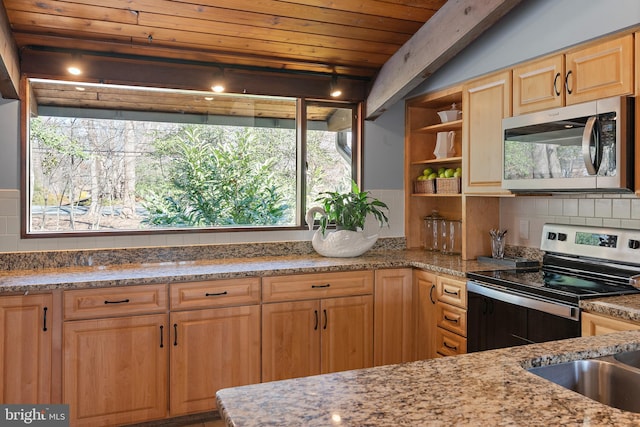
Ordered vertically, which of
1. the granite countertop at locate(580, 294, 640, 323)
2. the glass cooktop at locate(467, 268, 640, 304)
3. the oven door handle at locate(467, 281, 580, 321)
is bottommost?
the oven door handle at locate(467, 281, 580, 321)

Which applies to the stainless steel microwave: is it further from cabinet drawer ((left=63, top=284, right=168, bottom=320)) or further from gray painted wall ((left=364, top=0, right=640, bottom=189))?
cabinet drawer ((left=63, top=284, right=168, bottom=320))

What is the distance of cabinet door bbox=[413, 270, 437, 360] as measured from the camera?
10.5 feet

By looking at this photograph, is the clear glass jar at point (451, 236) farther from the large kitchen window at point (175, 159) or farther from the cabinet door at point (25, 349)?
the cabinet door at point (25, 349)

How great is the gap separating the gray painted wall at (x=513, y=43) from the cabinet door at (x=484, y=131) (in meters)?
0.10

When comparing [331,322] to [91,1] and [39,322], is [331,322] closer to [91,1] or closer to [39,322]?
[39,322]

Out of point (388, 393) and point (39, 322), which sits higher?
point (388, 393)

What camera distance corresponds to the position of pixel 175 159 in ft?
11.3

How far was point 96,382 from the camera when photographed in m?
2.64

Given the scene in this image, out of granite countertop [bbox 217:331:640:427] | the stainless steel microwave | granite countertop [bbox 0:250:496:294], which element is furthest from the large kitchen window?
granite countertop [bbox 217:331:640:427]

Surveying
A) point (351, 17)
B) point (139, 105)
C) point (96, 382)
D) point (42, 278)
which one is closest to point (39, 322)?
point (42, 278)

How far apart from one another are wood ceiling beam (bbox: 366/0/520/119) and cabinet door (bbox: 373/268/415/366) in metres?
1.22

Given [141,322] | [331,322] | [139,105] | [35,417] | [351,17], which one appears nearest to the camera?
[35,417]

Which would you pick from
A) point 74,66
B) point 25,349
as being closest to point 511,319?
point 25,349

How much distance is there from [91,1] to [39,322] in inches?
65.2
